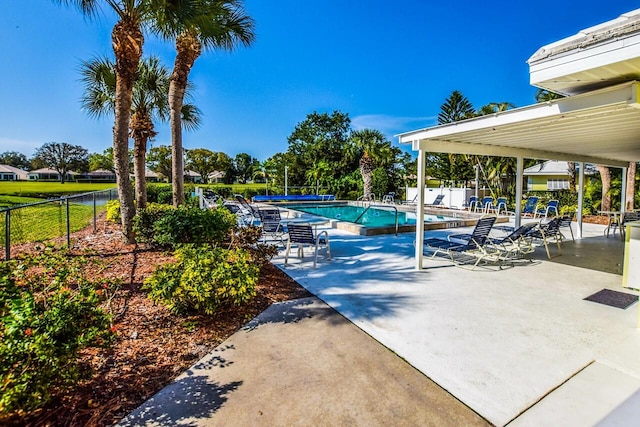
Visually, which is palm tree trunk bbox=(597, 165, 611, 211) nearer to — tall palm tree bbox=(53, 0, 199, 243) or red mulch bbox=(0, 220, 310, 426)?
red mulch bbox=(0, 220, 310, 426)

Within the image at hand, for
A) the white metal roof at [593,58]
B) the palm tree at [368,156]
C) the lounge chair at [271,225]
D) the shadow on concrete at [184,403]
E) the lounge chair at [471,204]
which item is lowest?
the shadow on concrete at [184,403]

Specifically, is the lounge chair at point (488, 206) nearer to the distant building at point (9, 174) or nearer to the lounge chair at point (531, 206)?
the lounge chair at point (531, 206)

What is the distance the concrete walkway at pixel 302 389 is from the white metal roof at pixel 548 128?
12.1 feet

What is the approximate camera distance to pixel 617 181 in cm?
1672

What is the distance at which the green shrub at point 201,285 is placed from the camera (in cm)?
389

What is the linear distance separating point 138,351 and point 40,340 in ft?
4.18

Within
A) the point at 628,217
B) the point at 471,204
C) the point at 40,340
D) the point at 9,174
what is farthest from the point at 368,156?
the point at 9,174

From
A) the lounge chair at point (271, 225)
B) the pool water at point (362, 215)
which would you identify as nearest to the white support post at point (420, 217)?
the lounge chair at point (271, 225)

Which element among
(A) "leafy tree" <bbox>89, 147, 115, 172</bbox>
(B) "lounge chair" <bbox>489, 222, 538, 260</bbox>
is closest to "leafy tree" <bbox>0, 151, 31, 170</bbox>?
(A) "leafy tree" <bbox>89, 147, 115, 172</bbox>

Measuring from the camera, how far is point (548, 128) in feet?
18.7

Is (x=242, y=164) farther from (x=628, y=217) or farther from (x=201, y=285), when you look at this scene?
(x=201, y=285)

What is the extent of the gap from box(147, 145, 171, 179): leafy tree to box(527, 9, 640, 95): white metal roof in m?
53.1

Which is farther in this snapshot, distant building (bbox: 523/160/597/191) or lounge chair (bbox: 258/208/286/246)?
distant building (bbox: 523/160/597/191)

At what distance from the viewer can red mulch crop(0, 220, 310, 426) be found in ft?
8.06
